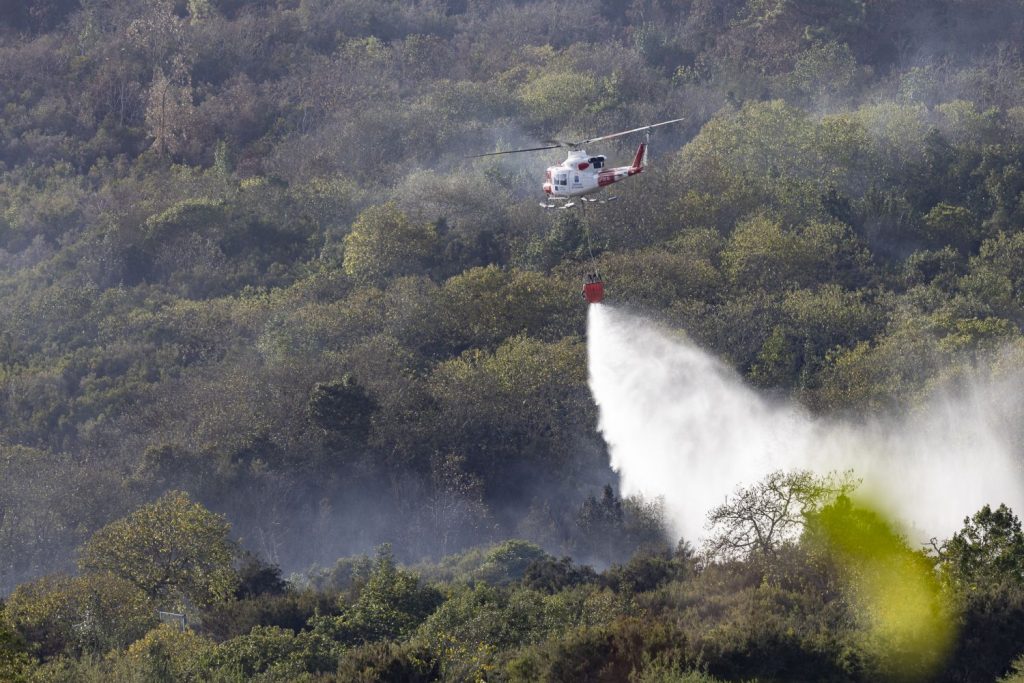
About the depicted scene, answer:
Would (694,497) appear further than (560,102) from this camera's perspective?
No

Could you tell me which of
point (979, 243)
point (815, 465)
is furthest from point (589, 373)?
point (979, 243)

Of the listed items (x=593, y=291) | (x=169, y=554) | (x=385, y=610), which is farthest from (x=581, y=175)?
(x=169, y=554)

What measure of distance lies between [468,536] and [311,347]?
12193 mm

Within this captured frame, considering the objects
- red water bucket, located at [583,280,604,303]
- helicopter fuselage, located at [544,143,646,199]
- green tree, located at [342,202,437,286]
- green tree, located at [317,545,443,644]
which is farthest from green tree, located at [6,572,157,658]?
green tree, located at [342,202,437,286]

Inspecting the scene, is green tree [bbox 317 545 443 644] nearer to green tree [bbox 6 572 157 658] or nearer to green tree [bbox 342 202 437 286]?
green tree [bbox 6 572 157 658]

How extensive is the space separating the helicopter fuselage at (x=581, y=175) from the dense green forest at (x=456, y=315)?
1035 centimetres

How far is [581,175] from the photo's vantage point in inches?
2263

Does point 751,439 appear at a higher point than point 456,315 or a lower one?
lower

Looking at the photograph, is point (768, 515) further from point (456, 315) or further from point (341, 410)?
point (456, 315)

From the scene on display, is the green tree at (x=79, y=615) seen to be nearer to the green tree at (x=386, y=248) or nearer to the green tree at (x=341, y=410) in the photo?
the green tree at (x=341, y=410)

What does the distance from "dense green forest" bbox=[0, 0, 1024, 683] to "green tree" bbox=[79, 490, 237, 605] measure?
0.37 feet

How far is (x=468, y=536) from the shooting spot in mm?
62594

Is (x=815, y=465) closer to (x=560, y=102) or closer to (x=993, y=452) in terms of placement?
(x=993, y=452)

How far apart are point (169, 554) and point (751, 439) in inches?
822
